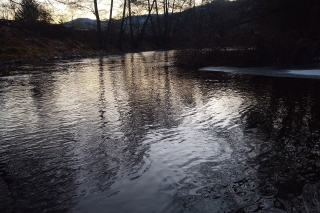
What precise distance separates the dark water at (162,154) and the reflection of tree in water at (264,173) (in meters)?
0.01

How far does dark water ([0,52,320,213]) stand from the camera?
340 cm

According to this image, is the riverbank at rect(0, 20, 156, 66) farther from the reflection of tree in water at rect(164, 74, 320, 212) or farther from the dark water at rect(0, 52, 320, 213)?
the reflection of tree in water at rect(164, 74, 320, 212)

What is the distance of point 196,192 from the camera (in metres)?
3.57

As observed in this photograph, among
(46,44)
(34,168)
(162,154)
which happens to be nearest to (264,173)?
(162,154)

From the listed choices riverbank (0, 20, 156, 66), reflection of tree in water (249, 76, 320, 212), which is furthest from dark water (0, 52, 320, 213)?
riverbank (0, 20, 156, 66)

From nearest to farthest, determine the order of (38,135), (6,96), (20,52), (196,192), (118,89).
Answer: (196,192) → (38,135) → (6,96) → (118,89) → (20,52)

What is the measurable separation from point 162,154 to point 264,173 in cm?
148

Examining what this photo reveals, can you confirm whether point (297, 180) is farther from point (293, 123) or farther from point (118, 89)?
point (118, 89)

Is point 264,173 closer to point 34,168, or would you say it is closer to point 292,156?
point 292,156

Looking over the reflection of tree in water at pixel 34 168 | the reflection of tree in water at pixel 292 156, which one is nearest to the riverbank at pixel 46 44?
the reflection of tree in water at pixel 34 168

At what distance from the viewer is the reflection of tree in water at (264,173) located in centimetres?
328

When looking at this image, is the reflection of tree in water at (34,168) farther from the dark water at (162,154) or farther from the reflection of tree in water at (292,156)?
the reflection of tree in water at (292,156)

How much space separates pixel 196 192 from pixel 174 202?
330 millimetres

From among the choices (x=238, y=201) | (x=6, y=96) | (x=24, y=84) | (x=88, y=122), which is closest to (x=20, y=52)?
(x=24, y=84)
